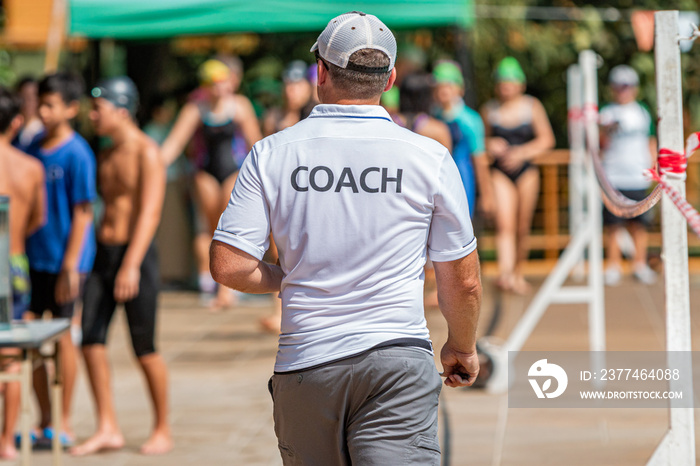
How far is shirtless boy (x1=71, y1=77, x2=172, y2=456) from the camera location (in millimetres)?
5453

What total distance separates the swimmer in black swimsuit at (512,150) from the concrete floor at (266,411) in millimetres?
1018

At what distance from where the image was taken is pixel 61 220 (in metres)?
5.80

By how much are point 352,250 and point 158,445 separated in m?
3.11

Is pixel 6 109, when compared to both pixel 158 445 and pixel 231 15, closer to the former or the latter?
pixel 158 445

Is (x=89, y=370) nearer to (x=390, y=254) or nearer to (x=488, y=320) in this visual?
(x=390, y=254)

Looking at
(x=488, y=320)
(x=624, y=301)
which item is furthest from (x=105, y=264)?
(x=624, y=301)

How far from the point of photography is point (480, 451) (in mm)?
5258

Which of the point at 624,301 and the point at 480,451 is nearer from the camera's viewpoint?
the point at 480,451

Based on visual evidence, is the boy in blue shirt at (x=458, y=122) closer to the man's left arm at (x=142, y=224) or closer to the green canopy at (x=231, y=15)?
the green canopy at (x=231, y=15)

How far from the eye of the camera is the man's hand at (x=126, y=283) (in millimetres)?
5387

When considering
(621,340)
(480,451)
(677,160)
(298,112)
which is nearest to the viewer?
(677,160)

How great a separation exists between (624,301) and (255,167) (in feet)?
25.4

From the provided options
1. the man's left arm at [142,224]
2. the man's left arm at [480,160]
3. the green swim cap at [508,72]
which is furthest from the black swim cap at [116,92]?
the green swim cap at [508,72]

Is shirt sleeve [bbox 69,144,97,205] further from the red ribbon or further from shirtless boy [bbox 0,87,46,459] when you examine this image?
the red ribbon
